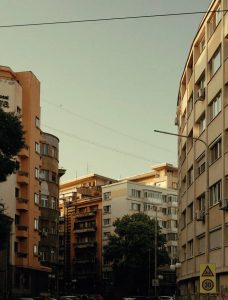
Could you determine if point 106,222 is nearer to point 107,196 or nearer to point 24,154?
point 107,196

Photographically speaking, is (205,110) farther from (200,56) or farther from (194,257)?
(194,257)

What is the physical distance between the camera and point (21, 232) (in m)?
70.2

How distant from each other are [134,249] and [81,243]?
25.9 m

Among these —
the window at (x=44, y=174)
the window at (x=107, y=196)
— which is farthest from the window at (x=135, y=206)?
the window at (x=44, y=174)

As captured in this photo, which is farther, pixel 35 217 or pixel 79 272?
pixel 79 272

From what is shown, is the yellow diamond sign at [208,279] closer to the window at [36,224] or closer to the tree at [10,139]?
the tree at [10,139]

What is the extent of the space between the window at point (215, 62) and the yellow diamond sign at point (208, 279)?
64.6 feet

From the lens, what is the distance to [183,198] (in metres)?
58.3

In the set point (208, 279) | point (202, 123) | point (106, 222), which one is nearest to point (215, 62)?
point (202, 123)

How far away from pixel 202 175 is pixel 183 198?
11.0 meters

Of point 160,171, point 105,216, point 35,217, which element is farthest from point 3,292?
point 160,171

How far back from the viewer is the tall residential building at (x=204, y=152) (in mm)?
39719

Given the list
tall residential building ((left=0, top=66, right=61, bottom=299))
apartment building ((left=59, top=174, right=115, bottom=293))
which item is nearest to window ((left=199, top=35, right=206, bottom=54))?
tall residential building ((left=0, top=66, right=61, bottom=299))

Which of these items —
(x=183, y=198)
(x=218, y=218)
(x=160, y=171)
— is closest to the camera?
(x=218, y=218)
